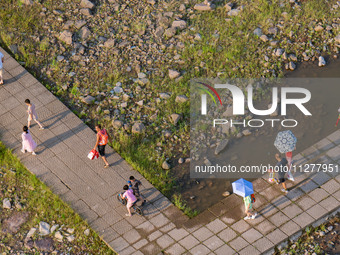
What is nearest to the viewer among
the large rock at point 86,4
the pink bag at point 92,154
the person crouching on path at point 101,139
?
the person crouching on path at point 101,139

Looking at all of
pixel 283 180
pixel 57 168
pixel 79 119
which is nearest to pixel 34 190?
pixel 57 168

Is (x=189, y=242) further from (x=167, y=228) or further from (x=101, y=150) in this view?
(x=101, y=150)

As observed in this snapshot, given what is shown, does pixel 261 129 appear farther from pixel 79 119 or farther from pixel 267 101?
pixel 79 119

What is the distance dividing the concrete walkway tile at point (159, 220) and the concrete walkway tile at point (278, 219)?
261 cm

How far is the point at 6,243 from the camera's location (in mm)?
17188

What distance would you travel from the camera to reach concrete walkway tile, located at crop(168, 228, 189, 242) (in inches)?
672

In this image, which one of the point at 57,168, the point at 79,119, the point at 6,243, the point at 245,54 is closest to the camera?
the point at 6,243

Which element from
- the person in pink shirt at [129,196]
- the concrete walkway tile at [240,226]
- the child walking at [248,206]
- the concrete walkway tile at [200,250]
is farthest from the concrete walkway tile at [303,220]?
the person in pink shirt at [129,196]

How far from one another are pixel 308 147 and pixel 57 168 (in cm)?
682

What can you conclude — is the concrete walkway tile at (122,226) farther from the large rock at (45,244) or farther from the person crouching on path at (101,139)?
the person crouching on path at (101,139)

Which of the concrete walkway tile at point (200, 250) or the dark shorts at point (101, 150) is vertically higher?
the dark shorts at point (101, 150)

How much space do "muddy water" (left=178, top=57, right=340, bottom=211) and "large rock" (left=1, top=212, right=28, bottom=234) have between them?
4.13 meters

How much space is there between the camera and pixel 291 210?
17.4 m

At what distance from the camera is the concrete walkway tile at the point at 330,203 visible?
1734cm
